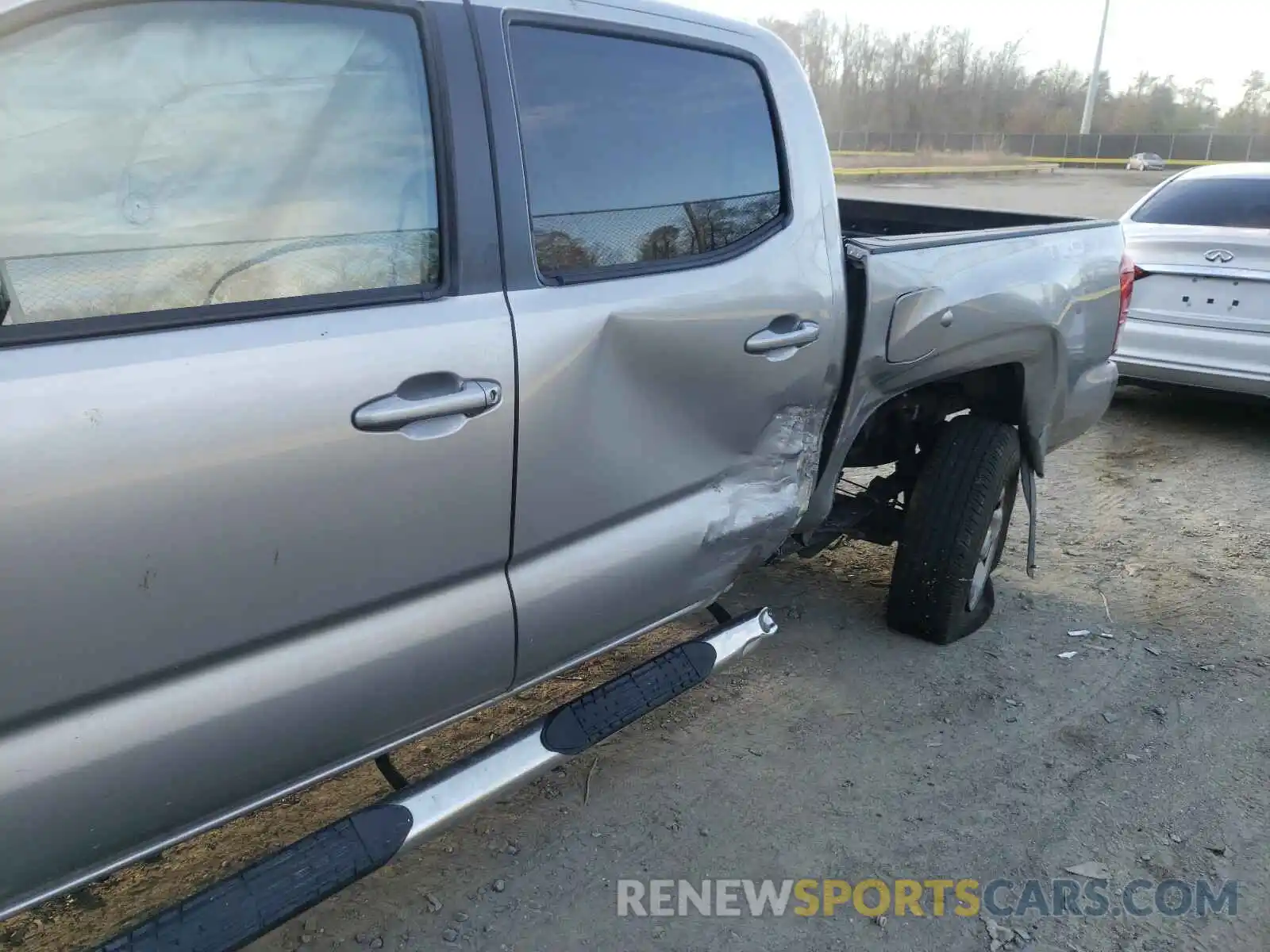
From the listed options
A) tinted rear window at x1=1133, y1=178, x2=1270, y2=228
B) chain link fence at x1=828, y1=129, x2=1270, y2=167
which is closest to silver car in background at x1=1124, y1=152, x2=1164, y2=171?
chain link fence at x1=828, y1=129, x2=1270, y2=167

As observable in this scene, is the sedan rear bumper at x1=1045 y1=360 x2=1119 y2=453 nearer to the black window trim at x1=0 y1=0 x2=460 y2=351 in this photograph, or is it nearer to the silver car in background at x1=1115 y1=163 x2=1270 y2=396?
the silver car in background at x1=1115 y1=163 x2=1270 y2=396

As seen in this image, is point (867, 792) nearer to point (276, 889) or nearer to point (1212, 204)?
point (276, 889)

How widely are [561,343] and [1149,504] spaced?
159 inches

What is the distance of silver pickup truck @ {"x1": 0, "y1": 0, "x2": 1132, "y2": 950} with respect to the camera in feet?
4.64

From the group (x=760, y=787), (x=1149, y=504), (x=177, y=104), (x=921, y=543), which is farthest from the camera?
(x=1149, y=504)

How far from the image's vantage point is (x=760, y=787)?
2.75 m

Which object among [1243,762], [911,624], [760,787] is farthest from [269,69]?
[1243,762]

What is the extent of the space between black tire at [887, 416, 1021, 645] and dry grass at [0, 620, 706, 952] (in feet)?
3.83

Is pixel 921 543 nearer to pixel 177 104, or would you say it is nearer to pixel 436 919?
pixel 436 919

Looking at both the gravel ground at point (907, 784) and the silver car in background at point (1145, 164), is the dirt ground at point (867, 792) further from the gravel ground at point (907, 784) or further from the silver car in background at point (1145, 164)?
the silver car in background at point (1145, 164)

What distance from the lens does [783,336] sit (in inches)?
97.0

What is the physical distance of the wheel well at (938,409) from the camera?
11.3 feet

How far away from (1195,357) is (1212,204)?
110cm

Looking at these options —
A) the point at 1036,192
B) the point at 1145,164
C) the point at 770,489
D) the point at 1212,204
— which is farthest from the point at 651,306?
the point at 1145,164
